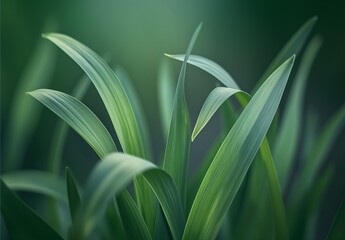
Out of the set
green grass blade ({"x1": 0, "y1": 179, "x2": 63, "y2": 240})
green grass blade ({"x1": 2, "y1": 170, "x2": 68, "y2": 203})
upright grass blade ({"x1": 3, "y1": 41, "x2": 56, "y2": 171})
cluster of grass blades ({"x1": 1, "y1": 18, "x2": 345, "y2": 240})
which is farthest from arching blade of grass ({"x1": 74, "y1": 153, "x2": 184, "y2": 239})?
upright grass blade ({"x1": 3, "y1": 41, "x2": 56, "y2": 171})

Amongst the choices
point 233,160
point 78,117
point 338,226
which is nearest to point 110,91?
point 78,117

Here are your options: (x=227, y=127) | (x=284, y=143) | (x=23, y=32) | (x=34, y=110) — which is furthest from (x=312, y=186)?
(x=23, y=32)

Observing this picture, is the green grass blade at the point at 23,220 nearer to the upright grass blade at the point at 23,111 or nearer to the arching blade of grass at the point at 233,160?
the arching blade of grass at the point at 233,160

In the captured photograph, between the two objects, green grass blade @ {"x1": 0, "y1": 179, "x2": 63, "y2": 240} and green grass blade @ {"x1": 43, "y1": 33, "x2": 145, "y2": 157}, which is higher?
green grass blade @ {"x1": 43, "y1": 33, "x2": 145, "y2": 157}

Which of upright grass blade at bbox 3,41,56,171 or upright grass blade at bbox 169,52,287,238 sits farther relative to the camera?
upright grass blade at bbox 3,41,56,171

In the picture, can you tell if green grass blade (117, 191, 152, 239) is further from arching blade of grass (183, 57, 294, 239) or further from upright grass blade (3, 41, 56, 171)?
upright grass blade (3, 41, 56, 171)

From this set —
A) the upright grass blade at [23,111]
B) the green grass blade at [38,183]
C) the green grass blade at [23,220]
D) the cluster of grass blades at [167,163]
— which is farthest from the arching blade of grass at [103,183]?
the upright grass blade at [23,111]

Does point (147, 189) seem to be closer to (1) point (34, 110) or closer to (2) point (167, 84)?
(2) point (167, 84)
